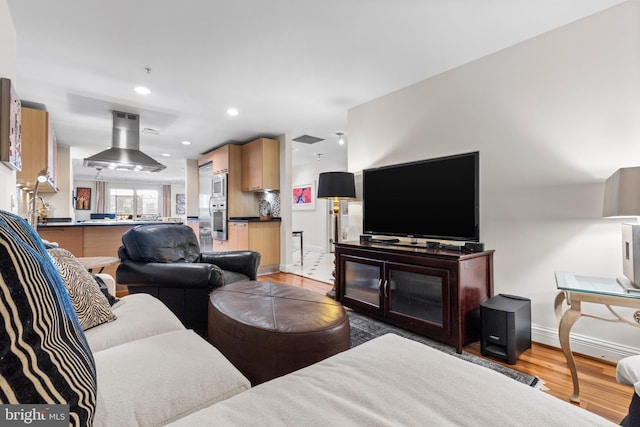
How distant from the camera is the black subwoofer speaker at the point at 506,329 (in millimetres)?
1982

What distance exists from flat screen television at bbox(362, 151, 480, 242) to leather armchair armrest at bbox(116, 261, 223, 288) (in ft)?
5.51

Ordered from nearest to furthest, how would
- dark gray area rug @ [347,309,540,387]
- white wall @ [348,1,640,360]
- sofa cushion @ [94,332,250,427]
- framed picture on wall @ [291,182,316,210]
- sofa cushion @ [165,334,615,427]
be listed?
sofa cushion @ [165,334,615,427] → sofa cushion @ [94,332,250,427] → dark gray area rug @ [347,309,540,387] → white wall @ [348,1,640,360] → framed picture on wall @ [291,182,316,210]

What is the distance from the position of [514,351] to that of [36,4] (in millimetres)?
3970

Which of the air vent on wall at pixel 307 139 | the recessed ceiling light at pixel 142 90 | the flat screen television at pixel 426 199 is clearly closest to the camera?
the flat screen television at pixel 426 199

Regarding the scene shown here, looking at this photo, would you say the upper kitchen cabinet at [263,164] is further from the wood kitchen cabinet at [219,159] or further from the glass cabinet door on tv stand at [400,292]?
the glass cabinet door on tv stand at [400,292]

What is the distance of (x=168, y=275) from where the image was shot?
2.26m

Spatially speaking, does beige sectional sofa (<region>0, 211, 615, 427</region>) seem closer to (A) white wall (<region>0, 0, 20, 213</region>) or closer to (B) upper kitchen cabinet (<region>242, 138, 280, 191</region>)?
(A) white wall (<region>0, 0, 20, 213</region>)

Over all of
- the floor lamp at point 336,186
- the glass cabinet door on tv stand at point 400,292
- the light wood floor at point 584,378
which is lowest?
the light wood floor at point 584,378

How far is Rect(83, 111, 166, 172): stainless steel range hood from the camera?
13.2ft

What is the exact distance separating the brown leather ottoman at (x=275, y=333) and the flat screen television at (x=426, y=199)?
4.20ft

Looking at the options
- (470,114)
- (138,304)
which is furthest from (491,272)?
(138,304)

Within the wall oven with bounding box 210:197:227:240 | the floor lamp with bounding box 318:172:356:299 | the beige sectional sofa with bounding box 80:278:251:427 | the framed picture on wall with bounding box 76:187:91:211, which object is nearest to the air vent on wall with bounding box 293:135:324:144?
the wall oven with bounding box 210:197:227:240

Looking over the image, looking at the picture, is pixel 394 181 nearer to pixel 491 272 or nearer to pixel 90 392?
pixel 491 272

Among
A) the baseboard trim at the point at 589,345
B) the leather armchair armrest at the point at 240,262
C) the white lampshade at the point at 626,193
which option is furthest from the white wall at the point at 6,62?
the baseboard trim at the point at 589,345
